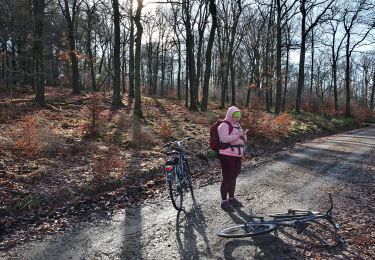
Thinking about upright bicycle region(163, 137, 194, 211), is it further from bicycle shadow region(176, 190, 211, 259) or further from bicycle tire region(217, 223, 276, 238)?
bicycle tire region(217, 223, 276, 238)

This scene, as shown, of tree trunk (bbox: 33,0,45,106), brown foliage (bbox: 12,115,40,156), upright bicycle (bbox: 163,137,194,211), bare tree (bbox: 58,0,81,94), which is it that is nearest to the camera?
upright bicycle (bbox: 163,137,194,211)

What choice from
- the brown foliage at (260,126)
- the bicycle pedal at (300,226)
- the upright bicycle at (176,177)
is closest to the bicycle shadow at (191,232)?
the upright bicycle at (176,177)

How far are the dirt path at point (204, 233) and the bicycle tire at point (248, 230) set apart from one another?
0.36 ft

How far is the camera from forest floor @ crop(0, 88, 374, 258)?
642cm

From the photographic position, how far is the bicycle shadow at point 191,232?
15.9 feet

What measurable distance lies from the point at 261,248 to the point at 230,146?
214 cm

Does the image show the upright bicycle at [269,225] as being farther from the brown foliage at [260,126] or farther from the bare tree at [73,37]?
the bare tree at [73,37]

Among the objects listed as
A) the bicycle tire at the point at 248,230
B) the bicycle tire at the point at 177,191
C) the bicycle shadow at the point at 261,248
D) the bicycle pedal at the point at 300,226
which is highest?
the bicycle tire at the point at 177,191

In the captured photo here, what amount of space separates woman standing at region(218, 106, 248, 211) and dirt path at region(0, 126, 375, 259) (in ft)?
1.85

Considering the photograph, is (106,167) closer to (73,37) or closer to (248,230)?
(248,230)

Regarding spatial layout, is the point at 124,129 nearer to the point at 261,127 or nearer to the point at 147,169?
the point at 147,169

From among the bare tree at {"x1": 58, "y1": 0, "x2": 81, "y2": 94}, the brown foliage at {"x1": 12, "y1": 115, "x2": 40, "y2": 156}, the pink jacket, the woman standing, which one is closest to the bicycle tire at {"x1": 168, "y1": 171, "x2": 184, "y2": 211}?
the woman standing

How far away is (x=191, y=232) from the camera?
5.54 metres

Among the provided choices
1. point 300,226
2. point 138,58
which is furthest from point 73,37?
point 300,226
